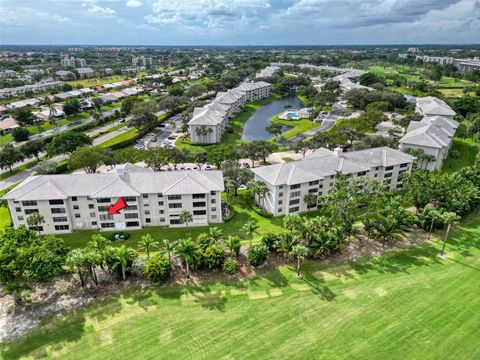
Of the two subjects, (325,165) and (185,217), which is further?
(325,165)

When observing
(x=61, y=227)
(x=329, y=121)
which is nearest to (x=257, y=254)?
(x=61, y=227)

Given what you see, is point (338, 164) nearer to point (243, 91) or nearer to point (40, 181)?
point (40, 181)

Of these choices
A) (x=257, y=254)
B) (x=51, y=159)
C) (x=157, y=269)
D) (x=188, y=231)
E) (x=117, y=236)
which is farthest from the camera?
(x=51, y=159)

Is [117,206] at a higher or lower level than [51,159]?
higher

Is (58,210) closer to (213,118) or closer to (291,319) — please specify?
(291,319)

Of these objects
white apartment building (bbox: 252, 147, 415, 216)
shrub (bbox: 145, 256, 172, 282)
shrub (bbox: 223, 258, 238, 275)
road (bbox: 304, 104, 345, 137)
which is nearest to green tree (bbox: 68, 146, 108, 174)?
white apartment building (bbox: 252, 147, 415, 216)

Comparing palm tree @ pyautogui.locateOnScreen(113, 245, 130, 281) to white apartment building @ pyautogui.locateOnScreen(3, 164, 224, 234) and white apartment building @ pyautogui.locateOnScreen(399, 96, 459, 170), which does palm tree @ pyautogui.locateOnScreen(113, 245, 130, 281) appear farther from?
white apartment building @ pyautogui.locateOnScreen(399, 96, 459, 170)

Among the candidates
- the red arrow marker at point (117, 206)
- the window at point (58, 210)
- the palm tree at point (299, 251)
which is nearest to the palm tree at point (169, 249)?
the red arrow marker at point (117, 206)
